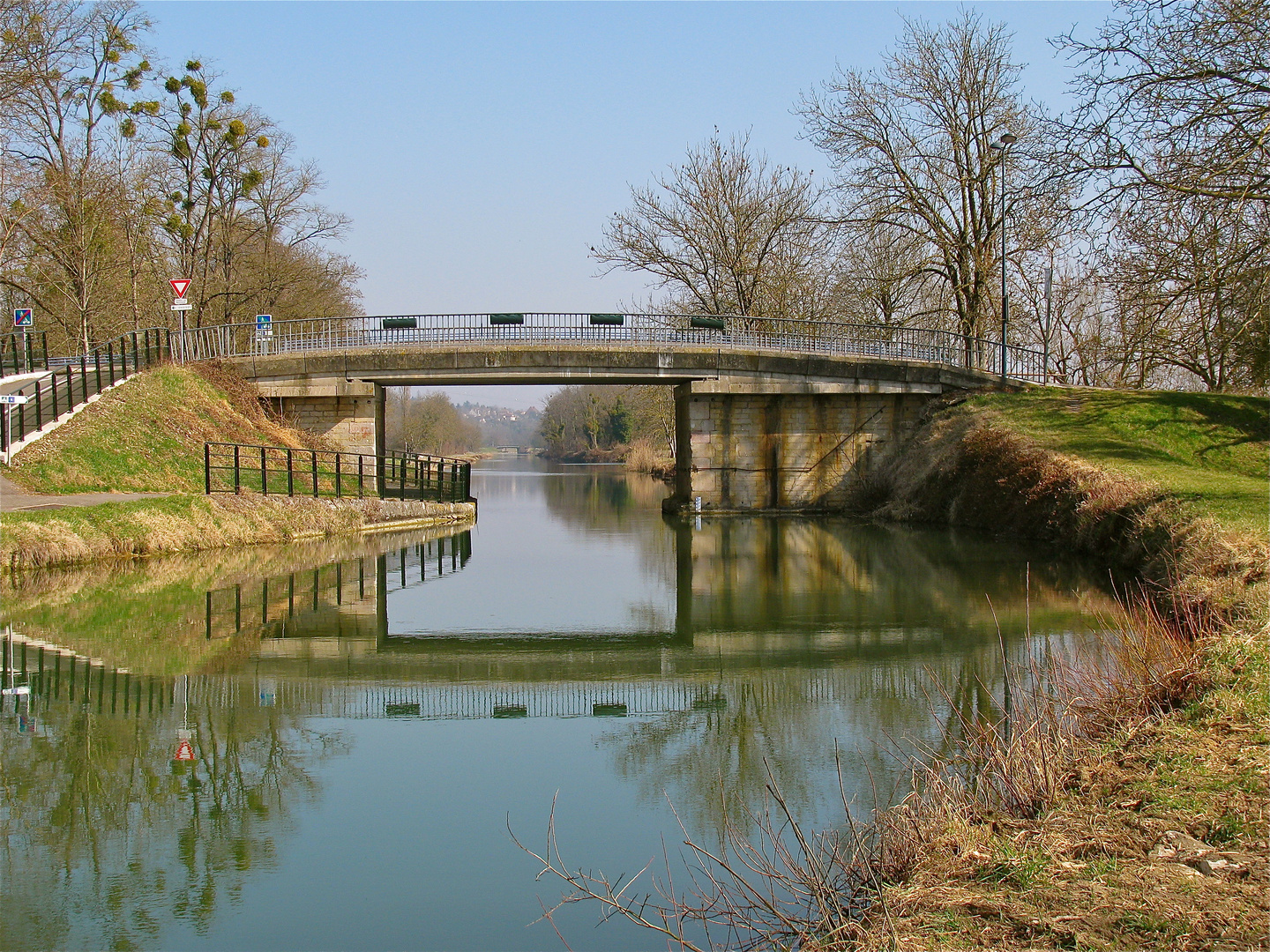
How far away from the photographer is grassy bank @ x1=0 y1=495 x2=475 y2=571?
16219 millimetres

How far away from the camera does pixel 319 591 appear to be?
16094 mm

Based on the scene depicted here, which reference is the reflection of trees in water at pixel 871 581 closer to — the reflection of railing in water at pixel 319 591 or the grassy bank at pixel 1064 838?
the grassy bank at pixel 1064 838

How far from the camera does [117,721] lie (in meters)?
8.73

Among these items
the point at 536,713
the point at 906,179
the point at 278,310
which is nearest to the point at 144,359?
the point at 278,310

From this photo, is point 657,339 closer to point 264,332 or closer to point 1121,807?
point 264,332

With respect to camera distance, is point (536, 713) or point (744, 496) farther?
point (744, 496)

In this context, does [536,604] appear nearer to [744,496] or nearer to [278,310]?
[744,496]

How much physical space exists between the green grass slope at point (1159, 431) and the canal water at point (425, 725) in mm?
3470

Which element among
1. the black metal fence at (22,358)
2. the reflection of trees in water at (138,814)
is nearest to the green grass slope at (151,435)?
the black metal fence at (22,358)

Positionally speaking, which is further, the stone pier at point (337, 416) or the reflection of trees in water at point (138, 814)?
the stone pier at point (337, 416)

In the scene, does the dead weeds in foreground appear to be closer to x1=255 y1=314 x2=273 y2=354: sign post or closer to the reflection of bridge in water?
the reflection of bridge in water

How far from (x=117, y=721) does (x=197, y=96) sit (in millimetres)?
32698

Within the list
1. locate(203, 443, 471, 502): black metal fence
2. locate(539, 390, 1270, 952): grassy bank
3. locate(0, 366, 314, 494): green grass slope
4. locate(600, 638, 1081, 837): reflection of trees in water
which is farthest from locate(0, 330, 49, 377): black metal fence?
locate(539, 390, 1270, 952): grassy bank

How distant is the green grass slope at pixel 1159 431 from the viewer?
19531 mm
